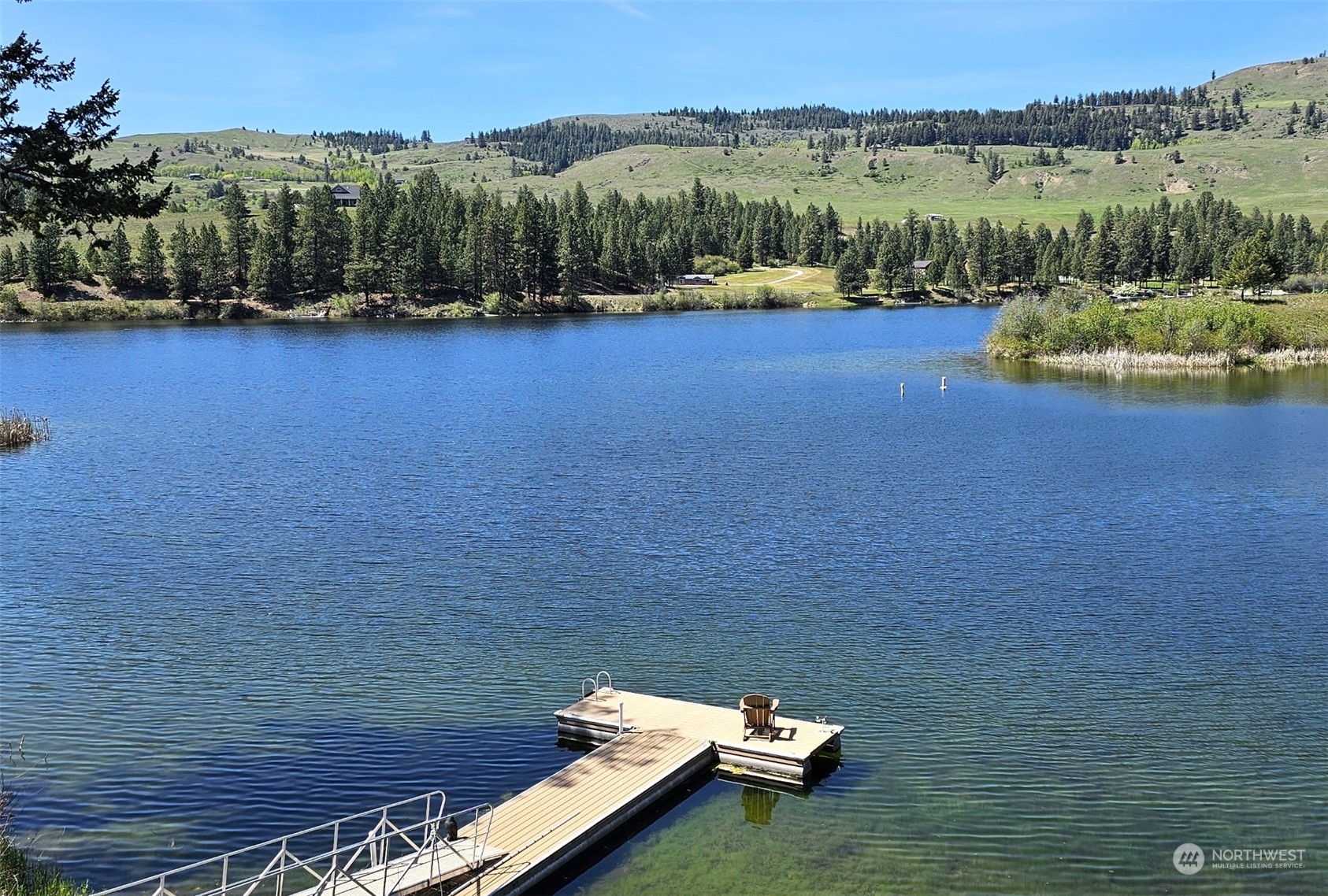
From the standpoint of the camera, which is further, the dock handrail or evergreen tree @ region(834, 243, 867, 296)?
evergreen tree @ region(834, 243, 867, 296)

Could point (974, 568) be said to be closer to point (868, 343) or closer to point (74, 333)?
point (868, 343)

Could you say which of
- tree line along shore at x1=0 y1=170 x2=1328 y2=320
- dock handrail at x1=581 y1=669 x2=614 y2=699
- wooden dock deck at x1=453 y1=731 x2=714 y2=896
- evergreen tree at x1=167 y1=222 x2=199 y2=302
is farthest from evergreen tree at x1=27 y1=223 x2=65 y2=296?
wooden dock deck at x1=453 y1=731 x2=714 y2=896

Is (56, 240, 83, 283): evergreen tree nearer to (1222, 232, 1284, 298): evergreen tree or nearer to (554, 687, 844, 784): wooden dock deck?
(554, 687, 844, 784): wooden dock deck

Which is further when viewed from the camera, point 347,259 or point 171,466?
point 347,259

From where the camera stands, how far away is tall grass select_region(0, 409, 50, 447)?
5869 centimetres

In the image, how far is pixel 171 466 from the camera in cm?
5331

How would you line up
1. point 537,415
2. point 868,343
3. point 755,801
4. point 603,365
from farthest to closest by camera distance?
point 868,343, point 603,365, point 537,415, point 755,801

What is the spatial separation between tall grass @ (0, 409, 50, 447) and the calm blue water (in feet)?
7.49

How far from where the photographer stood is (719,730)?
24.1 metres

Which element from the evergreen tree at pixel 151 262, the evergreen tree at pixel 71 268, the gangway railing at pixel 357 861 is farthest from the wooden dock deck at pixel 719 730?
the evergreen tree at pixel 151 262

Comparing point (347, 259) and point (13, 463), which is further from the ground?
point (347, 259)

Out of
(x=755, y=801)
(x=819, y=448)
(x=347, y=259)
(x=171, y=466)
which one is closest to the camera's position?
(x=755, y=801)

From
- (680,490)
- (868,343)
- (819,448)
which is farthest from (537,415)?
(868,343)

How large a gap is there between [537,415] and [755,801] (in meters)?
50.4
